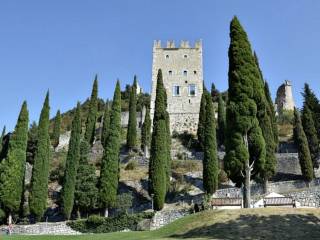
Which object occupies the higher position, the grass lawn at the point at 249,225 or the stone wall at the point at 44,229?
the grass lawn at the point at 249,225

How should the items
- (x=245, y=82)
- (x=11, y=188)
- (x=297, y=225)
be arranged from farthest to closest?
(x=11, y=188)
(x=245, y=82)
(x=297, y=225)

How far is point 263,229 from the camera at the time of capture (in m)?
16.7

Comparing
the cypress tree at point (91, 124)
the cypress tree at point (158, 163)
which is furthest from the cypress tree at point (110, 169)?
the cypress tree at point (91, 124)

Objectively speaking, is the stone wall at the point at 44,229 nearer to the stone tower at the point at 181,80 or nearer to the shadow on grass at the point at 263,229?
the shadow on grass at the point at 263,229

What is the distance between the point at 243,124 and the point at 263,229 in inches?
290

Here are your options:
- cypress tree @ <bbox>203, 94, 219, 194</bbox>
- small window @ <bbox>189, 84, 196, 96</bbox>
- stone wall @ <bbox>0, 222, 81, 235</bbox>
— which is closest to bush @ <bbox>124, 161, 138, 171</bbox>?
cypress tree @ <bbox>203, 94, 219, 194</bbox>

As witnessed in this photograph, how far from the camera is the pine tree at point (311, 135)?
134 ft

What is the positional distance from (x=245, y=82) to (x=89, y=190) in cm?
1622

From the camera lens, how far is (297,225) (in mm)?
17000

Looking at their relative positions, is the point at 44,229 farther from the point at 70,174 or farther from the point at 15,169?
the point at 15,169

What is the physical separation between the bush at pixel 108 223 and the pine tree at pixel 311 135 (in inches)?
770

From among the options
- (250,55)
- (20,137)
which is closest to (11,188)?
(20,137)

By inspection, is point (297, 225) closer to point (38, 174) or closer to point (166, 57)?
point (38, 174)

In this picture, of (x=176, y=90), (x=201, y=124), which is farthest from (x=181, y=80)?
(x=201, y=124)
